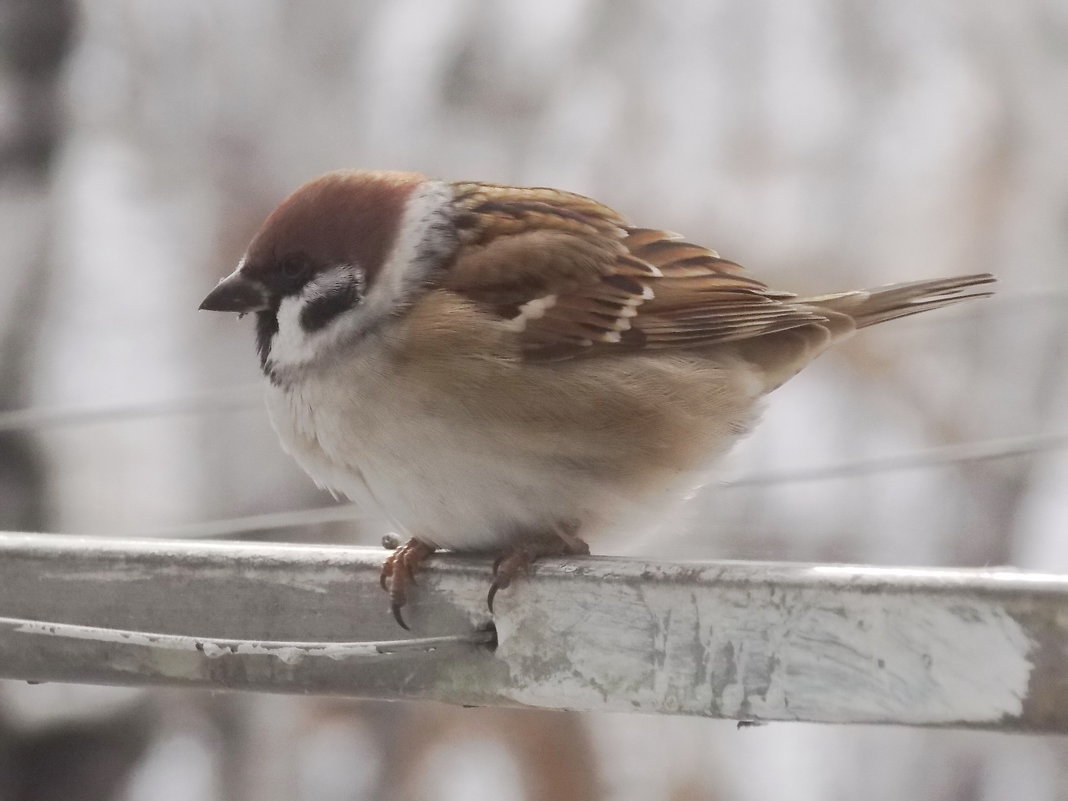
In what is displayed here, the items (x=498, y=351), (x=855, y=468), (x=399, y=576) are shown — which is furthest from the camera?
(x=855, y=468)

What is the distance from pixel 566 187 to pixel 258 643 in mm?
1200

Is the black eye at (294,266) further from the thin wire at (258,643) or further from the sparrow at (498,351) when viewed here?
the thin wire at (258,643)

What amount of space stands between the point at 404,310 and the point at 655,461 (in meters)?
0.30

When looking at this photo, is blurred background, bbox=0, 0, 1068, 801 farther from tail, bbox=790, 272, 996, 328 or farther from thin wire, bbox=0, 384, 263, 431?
tail, bbox=790, 272, 996, 328

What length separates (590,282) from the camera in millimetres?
1298

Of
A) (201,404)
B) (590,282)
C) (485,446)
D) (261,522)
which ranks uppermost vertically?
(590,282)

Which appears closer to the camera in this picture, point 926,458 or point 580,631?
point 580,631

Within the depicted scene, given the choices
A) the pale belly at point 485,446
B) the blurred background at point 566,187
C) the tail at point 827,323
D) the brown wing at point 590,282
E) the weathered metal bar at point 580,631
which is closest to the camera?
the weathered metal bar at point 580,631

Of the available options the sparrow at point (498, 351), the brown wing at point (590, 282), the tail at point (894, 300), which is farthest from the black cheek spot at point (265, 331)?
the tail at point (894, 300)

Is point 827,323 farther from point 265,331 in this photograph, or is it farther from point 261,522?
point 261,522

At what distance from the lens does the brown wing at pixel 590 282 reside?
123 cm

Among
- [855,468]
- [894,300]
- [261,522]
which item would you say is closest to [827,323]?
[894,300]

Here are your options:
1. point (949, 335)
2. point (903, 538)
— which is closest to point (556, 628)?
point (903, 538)

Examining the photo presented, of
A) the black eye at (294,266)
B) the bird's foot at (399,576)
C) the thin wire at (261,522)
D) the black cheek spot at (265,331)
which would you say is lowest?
the thin wire at (261,522)
